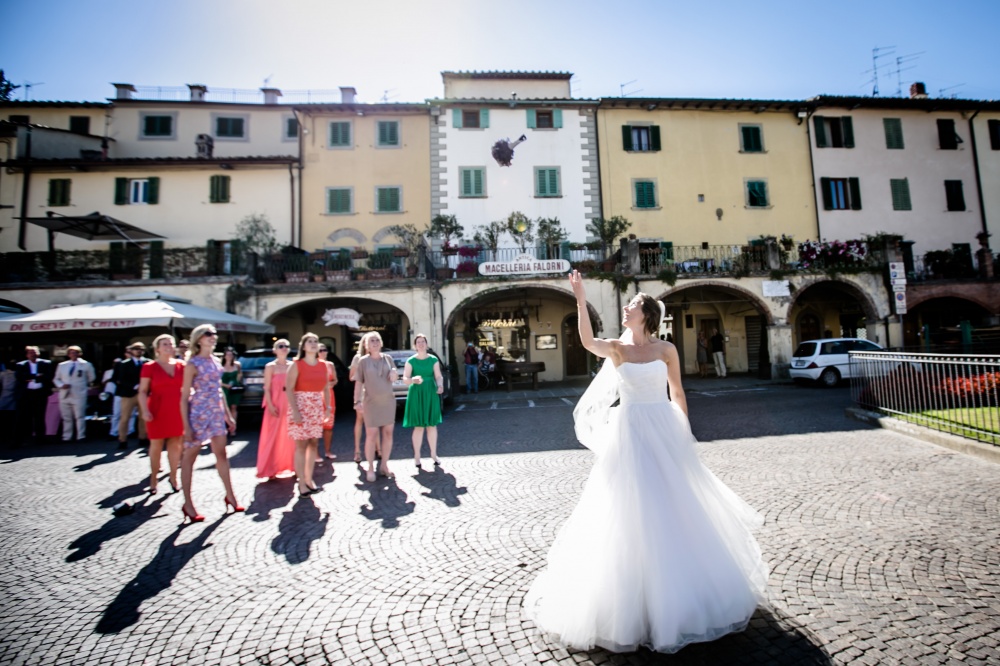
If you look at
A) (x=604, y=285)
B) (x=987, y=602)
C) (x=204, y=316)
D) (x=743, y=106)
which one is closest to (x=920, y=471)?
(x=987, y=602)

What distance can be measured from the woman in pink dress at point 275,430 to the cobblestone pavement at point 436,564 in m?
0.35

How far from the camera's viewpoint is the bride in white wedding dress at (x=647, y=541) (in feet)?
7.65

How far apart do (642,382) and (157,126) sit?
2799 cm

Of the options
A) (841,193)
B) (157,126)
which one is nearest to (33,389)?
(157,126)

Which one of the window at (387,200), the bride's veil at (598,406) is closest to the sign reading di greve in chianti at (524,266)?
the window at (387,200)

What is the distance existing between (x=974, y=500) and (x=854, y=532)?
5.80 ft

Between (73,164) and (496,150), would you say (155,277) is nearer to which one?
(73,164)

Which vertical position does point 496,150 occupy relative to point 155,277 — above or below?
above

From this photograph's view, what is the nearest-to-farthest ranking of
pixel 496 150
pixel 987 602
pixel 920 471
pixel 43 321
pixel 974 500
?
pixel 987 602
pixel 974 500
pixel 920 471
pixel 43 321
pixel 496 150

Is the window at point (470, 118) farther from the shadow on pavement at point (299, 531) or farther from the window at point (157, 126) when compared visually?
the shadow on pavement at point (299, 531)

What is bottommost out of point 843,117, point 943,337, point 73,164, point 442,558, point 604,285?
point 442,558

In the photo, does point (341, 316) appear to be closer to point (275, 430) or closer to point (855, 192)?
point (275, 430)

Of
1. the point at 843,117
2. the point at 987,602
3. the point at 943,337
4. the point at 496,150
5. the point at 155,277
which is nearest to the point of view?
the point at 987,602

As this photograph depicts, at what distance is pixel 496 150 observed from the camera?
20.8 metres
